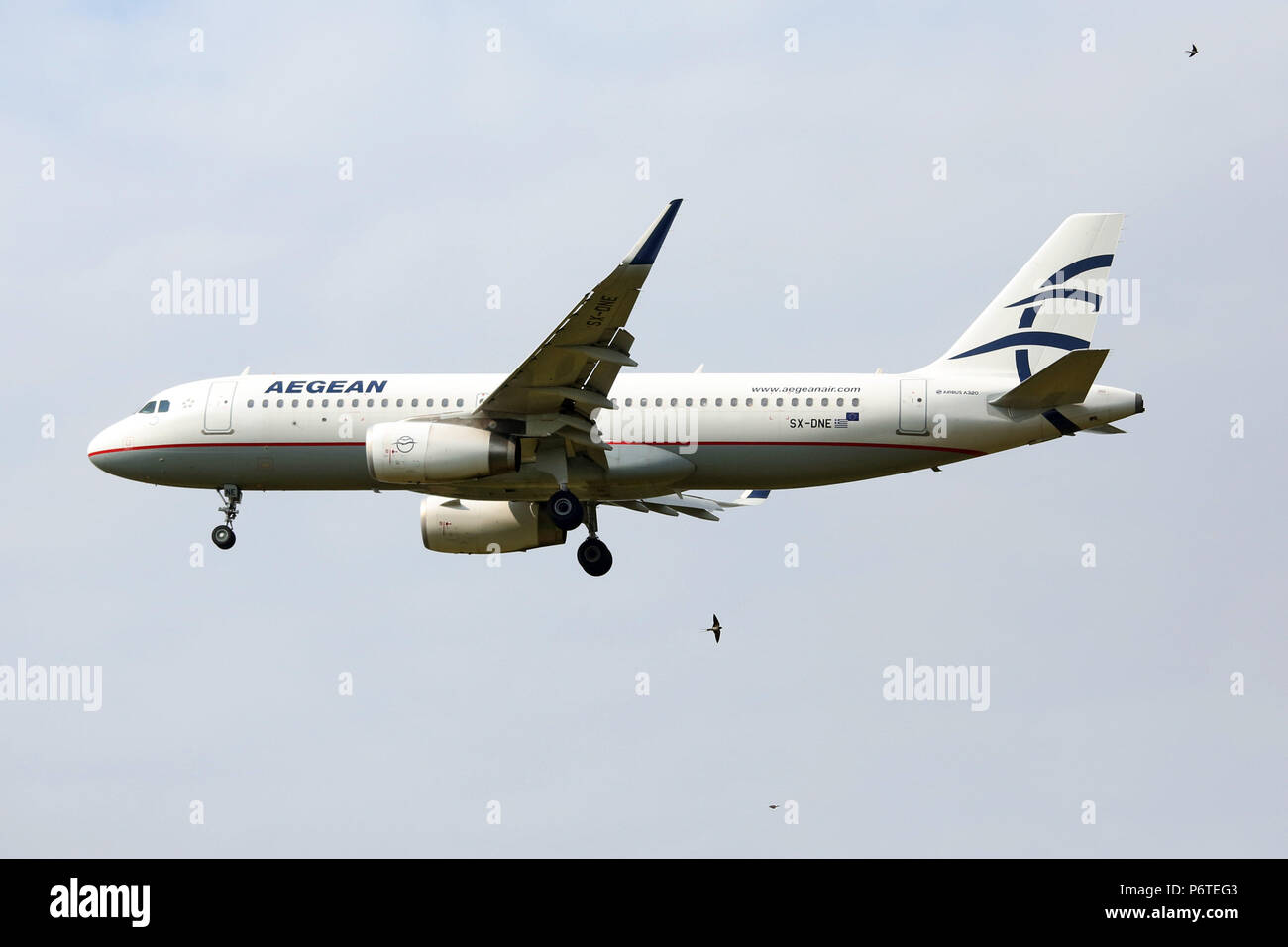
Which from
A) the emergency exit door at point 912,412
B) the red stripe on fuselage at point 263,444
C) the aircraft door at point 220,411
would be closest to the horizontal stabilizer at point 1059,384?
the emergency exit door at point 912,412

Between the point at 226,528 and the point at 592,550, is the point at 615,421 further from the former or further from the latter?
the point at 226,528

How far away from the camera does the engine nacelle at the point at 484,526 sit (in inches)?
1983

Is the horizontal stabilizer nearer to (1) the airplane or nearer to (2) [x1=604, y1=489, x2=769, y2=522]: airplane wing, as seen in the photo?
(1) the airplane

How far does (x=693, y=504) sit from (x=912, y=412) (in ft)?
29.6

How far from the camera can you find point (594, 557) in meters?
48.2

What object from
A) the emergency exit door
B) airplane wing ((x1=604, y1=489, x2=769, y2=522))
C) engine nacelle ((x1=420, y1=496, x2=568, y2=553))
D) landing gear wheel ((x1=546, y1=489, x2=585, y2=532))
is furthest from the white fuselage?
airplane wing ((x1=604, y1=489, x2=769, y2=522))

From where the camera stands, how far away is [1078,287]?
48.1m

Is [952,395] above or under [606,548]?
above

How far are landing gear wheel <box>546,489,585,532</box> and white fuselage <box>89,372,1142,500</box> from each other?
64 centimetres

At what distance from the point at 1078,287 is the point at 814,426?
774 centimetres

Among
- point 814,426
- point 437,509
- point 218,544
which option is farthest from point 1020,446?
point 218,544

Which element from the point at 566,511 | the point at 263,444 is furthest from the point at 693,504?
the point at 263,444

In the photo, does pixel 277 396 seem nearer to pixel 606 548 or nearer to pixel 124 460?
pixel 124 460

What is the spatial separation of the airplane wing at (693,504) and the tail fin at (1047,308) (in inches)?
306
